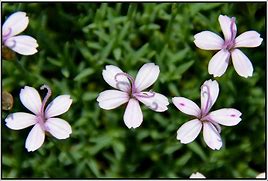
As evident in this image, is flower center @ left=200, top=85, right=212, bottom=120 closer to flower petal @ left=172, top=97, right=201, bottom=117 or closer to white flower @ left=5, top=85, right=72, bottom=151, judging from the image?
flower petal @ left=172, top=97, right=201, bottom=117

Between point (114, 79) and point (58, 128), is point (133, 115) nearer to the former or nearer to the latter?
point (114, 79)

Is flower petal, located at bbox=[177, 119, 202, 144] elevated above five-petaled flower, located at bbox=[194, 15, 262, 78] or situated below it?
below

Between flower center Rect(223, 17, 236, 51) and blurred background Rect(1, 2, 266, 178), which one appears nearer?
flower center Rect(223, 17, 236, 51)

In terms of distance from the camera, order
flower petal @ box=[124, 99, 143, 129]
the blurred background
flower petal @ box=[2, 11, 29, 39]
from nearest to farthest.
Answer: flower petal @ box=[124, 99, 143, 129]
flower petal @ box=[2, 11, 29, 39]
the blurred background

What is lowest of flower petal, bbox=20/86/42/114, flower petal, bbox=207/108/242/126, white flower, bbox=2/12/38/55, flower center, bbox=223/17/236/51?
flower petal, bbox=207/108/242/126

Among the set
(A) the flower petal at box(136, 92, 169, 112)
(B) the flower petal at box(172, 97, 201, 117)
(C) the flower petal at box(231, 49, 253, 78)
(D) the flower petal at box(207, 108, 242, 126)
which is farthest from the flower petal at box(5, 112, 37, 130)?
(C) the flower petal at box(231, 49, 253, 78)

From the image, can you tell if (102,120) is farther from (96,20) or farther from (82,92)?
(96,20)

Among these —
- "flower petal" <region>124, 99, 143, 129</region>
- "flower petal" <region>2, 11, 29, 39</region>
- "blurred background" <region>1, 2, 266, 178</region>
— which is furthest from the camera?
"blurred background" <region>1, 2, 266, 178</region>

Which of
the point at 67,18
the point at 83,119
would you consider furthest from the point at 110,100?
the point at 67,18
